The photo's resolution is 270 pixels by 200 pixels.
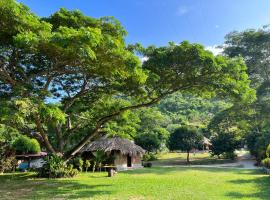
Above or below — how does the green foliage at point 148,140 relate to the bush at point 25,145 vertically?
above

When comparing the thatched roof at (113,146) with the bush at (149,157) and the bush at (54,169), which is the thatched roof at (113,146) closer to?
the bush at (54,169)

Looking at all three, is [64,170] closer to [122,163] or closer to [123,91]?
[123,91]

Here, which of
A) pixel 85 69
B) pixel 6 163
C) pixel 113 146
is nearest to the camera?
pixel 85 69

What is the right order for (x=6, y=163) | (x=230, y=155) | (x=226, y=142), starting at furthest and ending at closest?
1. (x=230, y=155)
2. (x=226, y=142)
3. (x=6, y=163)

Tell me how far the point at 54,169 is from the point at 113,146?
9135 mm

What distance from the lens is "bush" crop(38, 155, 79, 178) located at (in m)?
19.0

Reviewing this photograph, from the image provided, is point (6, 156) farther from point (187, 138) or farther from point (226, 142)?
point (226, 142)

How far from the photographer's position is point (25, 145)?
28531mm

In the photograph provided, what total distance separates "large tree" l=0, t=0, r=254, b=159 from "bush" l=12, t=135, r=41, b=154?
9.30m

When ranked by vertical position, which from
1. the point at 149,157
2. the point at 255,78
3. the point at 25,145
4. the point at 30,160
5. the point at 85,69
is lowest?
the point at 30,160

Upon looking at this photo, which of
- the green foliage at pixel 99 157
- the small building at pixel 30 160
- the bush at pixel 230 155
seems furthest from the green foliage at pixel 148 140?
the green foliage at pixel 99 157

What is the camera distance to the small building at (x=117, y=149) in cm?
2780

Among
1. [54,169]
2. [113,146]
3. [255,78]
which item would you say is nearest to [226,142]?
[255,78]

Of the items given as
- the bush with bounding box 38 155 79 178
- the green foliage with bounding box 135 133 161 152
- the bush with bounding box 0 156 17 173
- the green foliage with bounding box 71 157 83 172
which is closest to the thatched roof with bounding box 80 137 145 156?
the green foliage with bounding box 71 157 83 172
